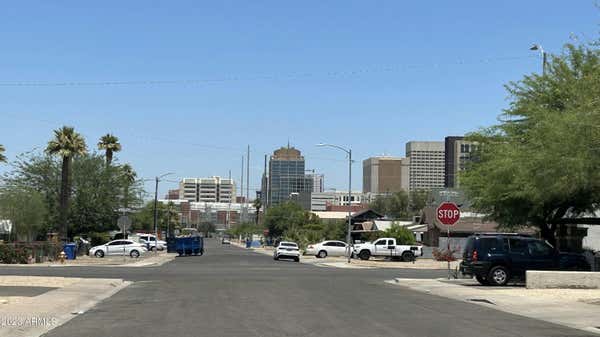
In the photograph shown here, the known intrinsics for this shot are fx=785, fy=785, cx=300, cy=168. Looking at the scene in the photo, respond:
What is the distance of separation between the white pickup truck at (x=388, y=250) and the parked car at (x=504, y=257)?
29.3 meters

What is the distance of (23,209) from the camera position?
62500 mm

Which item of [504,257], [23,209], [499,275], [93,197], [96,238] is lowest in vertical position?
[499,275]

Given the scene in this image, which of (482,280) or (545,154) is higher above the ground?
(545,154)

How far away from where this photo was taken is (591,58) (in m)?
30.5

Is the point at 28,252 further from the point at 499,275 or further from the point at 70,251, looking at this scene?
the point at 499,275

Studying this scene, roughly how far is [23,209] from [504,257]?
149 feet

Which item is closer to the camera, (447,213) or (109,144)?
(447,213)

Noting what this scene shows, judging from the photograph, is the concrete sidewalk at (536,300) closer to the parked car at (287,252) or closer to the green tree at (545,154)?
the green tree at (545,154)

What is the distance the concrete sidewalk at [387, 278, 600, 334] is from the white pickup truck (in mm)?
27681

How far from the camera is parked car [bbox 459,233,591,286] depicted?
27.5 m

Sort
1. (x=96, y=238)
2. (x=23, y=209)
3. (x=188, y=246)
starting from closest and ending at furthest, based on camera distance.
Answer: (x=23, y=209) → (x=188, y=246) → (x=96, y=238)

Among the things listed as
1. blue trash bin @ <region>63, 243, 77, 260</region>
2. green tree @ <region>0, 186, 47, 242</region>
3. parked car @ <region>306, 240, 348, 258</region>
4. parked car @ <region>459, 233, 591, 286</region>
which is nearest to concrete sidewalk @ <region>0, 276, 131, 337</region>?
parked car @ <region>459, 233, 591, 286</region>

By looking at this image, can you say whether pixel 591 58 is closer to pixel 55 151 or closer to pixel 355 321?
pixel 355 321

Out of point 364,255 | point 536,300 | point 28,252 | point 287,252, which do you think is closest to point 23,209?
point 28,252
